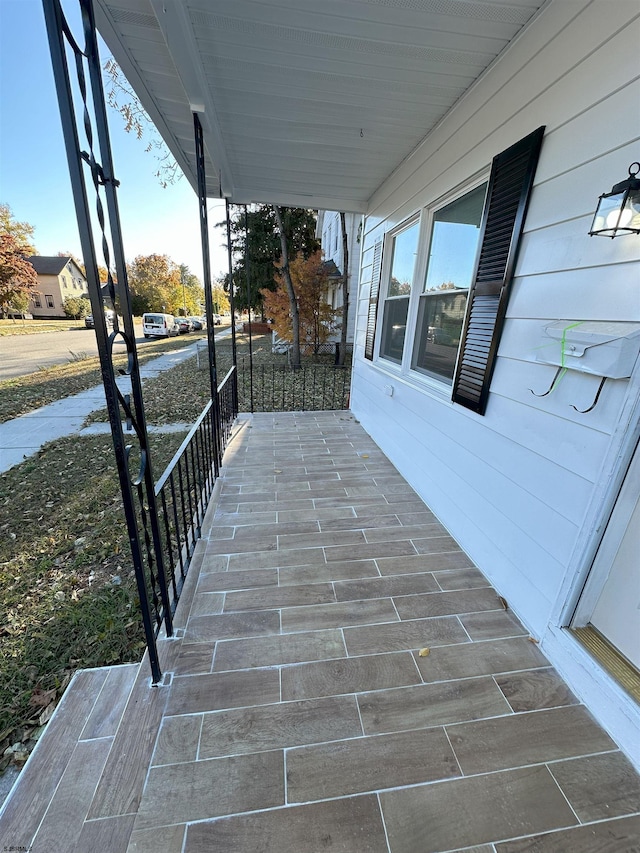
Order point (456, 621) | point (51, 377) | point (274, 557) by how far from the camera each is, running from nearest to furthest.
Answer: point (456, 621), point (274, 557), point (51, 377)

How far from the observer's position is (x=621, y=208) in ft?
3.58

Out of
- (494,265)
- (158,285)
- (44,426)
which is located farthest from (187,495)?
(158,285)

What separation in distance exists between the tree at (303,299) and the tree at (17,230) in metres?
22.3

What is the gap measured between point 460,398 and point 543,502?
0.78 meters

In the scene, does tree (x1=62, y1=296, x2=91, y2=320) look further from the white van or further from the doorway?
the doorway

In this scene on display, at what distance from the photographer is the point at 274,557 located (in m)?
2.01

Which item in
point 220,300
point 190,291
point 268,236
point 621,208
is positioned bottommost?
point 621,208

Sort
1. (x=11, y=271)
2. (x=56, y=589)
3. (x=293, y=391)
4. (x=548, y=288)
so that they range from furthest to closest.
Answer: (x=11, y=271) < (x=293, y=391) < (x=56, y=589) < (x=548, y=288)

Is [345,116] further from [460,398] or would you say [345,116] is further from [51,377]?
[51,377]

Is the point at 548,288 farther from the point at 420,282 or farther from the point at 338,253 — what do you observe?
the point at 338,253

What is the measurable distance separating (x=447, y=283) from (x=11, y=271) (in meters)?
25.9

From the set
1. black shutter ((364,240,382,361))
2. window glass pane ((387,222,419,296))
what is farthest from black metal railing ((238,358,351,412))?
window glass pane ((387,222,419,296))

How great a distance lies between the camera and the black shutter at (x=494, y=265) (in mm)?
1572

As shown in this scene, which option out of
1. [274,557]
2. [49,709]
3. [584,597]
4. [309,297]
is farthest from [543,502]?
[309,297]
